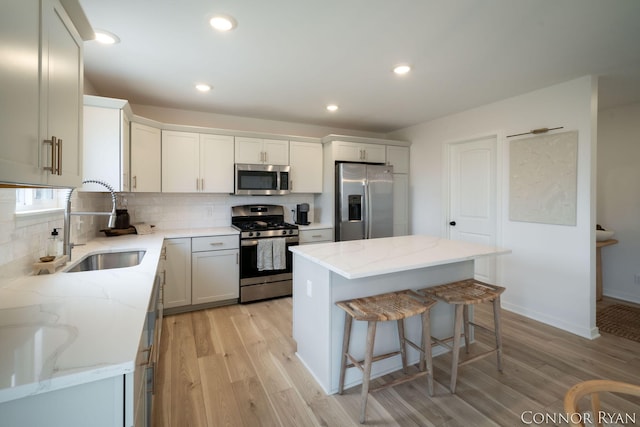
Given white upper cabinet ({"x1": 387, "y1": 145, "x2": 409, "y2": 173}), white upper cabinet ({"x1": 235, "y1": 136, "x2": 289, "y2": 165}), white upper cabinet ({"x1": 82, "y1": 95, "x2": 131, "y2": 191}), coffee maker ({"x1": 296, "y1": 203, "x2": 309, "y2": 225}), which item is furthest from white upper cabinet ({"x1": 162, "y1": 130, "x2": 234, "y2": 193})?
white upper cabinet ({"x1": 387, "y1": 145, "x2": 409, "y2": 173})

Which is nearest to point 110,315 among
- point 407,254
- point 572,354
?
point 407,254

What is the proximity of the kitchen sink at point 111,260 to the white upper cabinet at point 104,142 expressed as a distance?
2.06ft

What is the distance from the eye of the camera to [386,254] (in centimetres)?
210

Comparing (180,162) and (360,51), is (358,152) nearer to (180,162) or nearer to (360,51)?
(360,51)

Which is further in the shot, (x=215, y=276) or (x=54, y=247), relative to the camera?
(x=215, y=276)

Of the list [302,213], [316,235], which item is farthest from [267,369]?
[302,213]

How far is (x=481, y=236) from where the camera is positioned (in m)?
3.74

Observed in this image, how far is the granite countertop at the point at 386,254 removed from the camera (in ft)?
5.71

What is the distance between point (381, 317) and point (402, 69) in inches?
82.2

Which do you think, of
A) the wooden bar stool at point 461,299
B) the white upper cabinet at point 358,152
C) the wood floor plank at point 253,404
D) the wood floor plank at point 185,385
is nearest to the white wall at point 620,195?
the white upper cabinet at point 358,152

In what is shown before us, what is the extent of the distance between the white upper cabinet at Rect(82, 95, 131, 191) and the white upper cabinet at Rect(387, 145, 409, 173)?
3.42 meters

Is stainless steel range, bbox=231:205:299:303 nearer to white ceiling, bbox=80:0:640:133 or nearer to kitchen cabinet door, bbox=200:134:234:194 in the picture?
kitchen cabinet door, bbox=200:134:234:194

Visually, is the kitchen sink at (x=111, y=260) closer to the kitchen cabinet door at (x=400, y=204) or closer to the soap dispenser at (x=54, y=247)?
the soap dispenser at (x=54, y=247)

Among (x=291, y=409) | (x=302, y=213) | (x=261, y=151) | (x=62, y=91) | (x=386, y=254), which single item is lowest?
(x=291, y=409)
